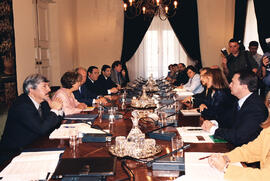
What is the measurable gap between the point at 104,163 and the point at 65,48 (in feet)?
21.9

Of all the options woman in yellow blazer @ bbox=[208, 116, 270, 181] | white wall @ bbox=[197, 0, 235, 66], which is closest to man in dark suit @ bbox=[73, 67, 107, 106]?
woman in yellow blazer @ bbox=[208, 116, 270, 181]

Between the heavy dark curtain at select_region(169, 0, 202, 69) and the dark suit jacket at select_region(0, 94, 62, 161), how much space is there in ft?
24.1

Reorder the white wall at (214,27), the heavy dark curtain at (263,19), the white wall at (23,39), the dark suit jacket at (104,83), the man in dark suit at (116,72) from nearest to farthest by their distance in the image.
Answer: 1. the white wall at (23,39)
2. the heavy dark curtain at (263,19)
3. the dark suit jacket at (104,83)
4. the man in dark suit at (116,72)
5. the white wall at (214,27)

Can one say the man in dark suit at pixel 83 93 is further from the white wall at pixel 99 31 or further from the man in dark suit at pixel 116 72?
the white wall at pixel 99 31

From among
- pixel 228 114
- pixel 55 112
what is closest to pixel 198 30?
pixel 228 114

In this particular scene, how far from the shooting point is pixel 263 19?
5.93 m

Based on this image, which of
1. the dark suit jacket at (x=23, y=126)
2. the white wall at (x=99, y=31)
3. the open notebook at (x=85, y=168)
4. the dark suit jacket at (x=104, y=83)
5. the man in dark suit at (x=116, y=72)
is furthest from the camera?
the white wall at (x=99, y=31)

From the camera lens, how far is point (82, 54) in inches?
372

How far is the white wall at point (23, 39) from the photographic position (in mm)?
4973

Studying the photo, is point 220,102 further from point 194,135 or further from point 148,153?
point 148,153

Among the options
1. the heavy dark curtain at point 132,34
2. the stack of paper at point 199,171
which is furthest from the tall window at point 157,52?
the stack of paper at point 199,171

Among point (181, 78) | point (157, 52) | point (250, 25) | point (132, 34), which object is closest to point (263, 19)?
point (250, 25)

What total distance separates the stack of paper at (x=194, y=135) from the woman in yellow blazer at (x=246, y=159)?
0.31m

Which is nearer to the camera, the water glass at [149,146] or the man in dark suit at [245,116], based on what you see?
the water glass at [149,146]
